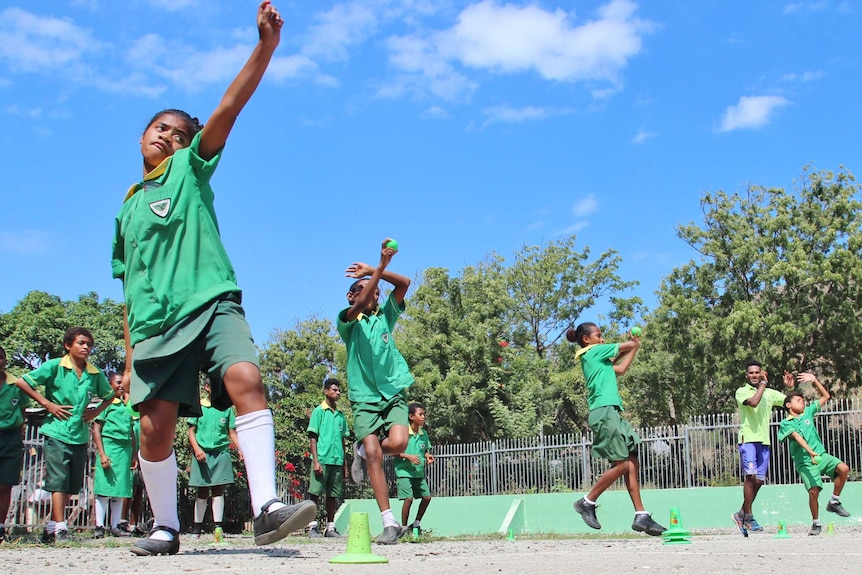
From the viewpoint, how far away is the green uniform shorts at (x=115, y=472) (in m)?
10.4

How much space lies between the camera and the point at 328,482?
12203mm

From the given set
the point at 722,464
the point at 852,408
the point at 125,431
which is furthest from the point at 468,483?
the point at 125,431

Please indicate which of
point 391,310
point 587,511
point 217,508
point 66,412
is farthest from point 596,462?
point 66,412

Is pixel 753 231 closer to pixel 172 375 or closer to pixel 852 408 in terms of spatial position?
pixel 852 408

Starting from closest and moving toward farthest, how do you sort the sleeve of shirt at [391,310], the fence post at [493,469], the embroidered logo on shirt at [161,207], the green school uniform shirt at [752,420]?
1. the embroidered logo on shirt at [161,207]
2. the sleeve of shirt at [391,310]
3. the green school uniform shirt at [752,420]
4. the fence post at [493,469]

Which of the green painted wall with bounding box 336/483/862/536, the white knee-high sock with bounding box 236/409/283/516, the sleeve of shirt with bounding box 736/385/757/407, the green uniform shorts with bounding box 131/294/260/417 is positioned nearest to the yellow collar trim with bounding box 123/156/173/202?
the green uniform shorts with bounding box 131/294/260/417

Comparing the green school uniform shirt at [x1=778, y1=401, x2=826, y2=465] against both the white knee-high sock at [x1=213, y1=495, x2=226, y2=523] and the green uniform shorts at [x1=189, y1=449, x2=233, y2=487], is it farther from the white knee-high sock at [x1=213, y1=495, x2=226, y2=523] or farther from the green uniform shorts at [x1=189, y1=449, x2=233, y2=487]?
the white knee-high sock at [x1=213, y1=495, x2=226, y2=523]

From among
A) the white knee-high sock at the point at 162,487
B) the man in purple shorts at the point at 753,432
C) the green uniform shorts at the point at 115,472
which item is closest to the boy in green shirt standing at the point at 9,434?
the green uniform shorts at the point at 115,472

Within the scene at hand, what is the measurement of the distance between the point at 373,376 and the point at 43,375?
3.37 metres

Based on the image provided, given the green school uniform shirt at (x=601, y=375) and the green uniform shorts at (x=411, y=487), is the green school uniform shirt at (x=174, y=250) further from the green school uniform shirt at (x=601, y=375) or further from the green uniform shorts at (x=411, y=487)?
the green uniform shorts at (x=411, y=487)

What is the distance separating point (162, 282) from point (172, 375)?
1.44 feet

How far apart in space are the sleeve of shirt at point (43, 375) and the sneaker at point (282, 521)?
516 centimetres

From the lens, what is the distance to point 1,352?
26.8ft

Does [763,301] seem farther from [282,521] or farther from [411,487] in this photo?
[282,521]
